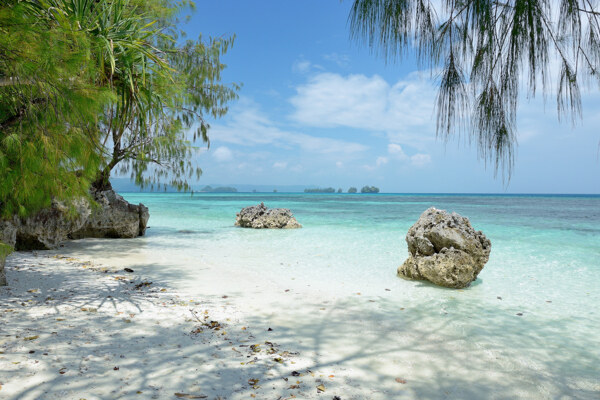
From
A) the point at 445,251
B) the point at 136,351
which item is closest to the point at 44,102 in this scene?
the point at 136,351

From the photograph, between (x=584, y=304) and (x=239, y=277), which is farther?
(x=239, y=277)

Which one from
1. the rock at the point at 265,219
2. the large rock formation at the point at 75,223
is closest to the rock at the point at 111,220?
the large rock formation at the point at 75,223

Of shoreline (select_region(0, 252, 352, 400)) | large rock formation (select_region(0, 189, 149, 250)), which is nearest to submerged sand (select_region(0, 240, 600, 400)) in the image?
shoreline (select_region(0, 252, 352, 400))

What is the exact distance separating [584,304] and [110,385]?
591 centimetres

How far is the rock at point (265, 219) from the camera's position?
14656 millimetres

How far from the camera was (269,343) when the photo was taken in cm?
318

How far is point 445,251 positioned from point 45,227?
765cm

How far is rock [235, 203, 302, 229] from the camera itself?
48.1 feet

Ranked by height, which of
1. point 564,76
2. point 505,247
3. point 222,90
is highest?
point 222,90

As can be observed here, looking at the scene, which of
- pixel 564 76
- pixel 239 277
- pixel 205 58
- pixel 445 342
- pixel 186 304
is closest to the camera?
pixel 564 76

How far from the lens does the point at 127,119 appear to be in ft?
13.0

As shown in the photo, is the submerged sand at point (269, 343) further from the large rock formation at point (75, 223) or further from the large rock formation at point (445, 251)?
the large rock formation at point (75, 223)

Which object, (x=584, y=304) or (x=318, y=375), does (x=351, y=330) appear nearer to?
(x=318, y=375)

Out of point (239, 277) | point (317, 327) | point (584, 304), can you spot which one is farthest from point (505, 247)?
point (317, 327)
